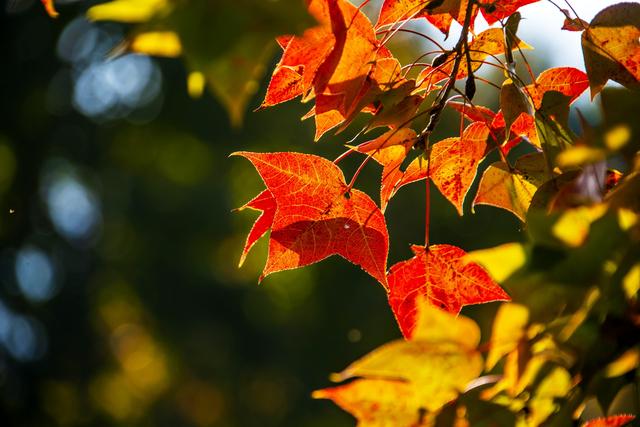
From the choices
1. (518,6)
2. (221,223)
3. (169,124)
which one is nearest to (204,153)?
(169,124)

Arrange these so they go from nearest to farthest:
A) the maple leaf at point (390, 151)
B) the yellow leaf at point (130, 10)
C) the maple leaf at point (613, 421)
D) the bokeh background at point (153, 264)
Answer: the yellow leaf at point (130, 10) < the maple leaf at point (613, 421) < the maple leaf at point (390, 151) < the bokeh background at point (153, 264)

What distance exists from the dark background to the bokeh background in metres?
0.02

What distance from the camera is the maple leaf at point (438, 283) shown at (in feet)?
2.18

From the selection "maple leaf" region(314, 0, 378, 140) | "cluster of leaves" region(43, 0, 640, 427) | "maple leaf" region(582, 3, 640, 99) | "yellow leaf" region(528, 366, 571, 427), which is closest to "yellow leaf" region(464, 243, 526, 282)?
"cluster of leaves" region(43, 0, 640, 427)

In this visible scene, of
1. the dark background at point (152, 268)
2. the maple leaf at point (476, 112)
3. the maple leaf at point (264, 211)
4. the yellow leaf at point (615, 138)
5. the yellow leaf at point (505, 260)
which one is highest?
the yellow leaf at point (615, 138)

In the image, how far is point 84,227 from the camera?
27.5 feet

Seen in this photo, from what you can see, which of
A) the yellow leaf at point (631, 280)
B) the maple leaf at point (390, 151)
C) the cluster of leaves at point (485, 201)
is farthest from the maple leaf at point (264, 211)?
the yellow leaf at point (631, 280)

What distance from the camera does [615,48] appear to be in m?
0.64

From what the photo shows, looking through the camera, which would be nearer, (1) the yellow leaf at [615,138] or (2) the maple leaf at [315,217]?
(1) the yellow leaf at [615,138]

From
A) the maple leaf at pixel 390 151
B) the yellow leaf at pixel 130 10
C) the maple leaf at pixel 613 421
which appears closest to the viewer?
the yellow leaf at pixel 130 10

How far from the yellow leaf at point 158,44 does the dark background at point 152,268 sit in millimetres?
7208

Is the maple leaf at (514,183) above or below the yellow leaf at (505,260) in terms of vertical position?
below

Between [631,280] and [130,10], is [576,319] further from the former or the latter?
[130,10]

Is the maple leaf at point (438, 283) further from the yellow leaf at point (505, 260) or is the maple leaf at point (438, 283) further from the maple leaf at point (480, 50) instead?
the yellow leaf at point (505, 260)
